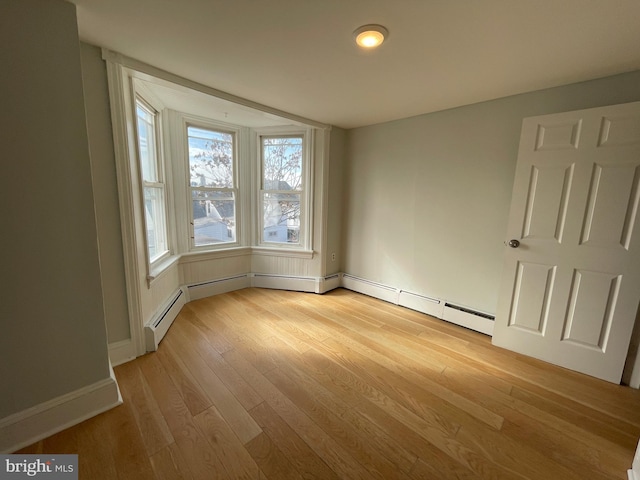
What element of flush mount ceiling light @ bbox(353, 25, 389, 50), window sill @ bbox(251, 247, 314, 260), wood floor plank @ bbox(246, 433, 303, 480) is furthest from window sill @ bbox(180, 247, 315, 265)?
flush mount ceiling light @ bbox(353, 25, 389, 50)

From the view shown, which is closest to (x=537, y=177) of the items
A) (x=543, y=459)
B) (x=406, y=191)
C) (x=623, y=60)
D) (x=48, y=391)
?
(x=623, y=60)

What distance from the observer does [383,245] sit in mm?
3309

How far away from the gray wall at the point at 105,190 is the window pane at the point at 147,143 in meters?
0.71

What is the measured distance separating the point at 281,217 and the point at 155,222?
1.52 meters

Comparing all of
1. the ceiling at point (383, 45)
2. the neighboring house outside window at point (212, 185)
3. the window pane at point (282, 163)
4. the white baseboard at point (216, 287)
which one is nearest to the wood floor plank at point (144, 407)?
the white baseboard at point (216, 287)

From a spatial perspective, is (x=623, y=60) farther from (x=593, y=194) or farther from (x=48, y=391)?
(x=48, y=391)

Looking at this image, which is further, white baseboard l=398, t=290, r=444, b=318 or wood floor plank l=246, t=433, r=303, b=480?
white baseboard l=398, t=290, r=444, b=318

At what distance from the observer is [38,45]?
123 cm

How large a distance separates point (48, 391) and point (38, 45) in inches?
70.7

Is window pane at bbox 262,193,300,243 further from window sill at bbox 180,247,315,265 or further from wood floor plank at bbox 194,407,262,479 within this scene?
wood floor plank at bbox 194,407,262,479

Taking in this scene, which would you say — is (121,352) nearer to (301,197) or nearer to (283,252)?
(283,252)

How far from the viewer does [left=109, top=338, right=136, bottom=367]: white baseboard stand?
1.93m

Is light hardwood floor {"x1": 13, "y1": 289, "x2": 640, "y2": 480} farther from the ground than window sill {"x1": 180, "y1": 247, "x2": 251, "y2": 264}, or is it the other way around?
window sill {"x1": 180, "y1": 247, "x2": 251, "y2": 264}

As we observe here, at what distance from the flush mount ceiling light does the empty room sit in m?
0.01
